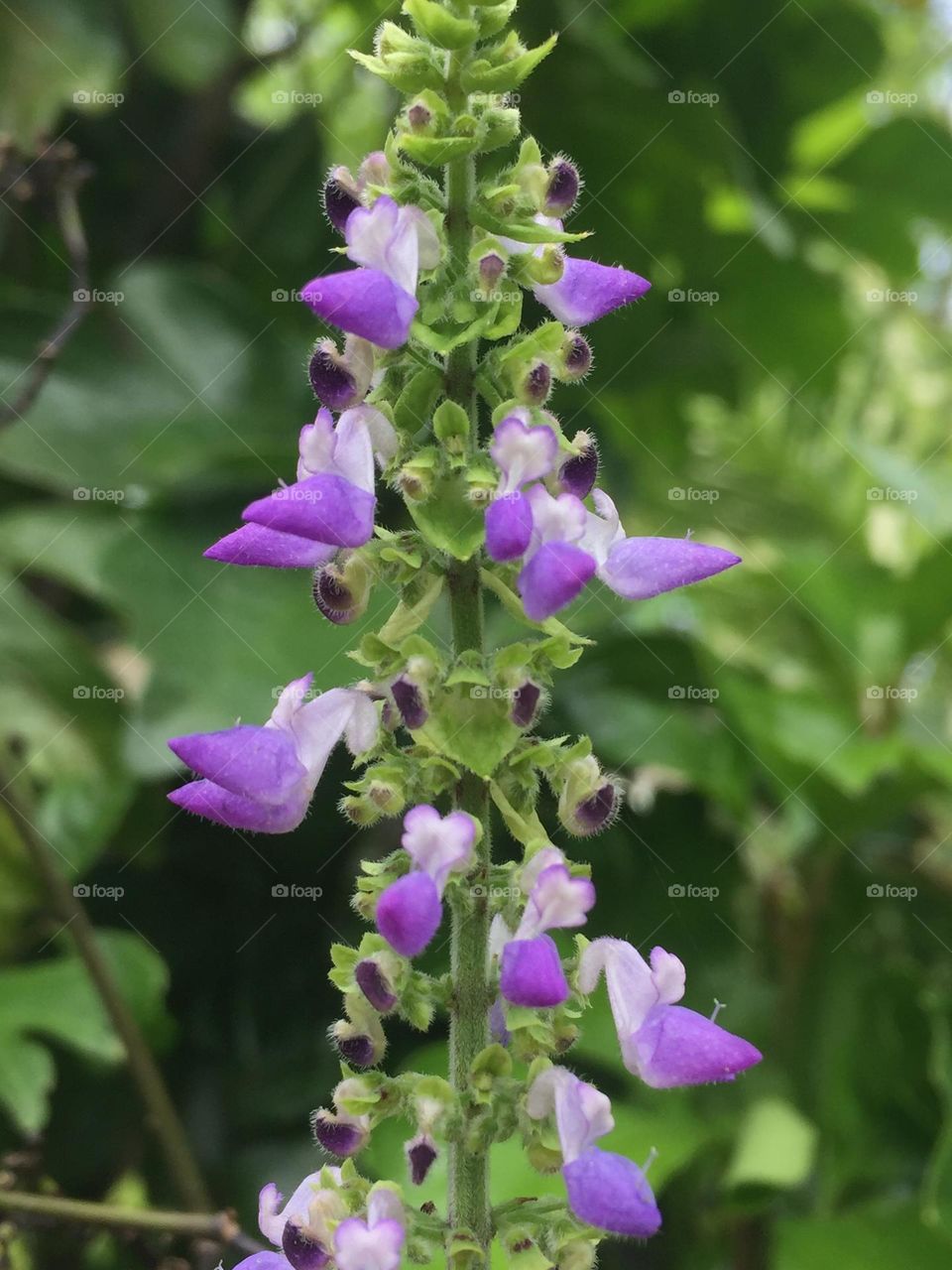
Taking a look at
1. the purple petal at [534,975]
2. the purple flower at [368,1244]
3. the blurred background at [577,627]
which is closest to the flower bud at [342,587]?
the purple petal at [534,975]

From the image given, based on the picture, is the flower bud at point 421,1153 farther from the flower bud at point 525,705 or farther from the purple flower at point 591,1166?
the flower bud at point 525,705

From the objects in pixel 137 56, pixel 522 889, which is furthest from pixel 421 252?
pixel 137 56

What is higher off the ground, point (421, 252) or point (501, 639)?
point (421, 252)

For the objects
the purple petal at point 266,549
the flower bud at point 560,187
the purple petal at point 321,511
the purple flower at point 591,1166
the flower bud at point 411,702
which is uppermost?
the flower bud at point 560,187

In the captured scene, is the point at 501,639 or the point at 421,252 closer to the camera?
the point at 421,252

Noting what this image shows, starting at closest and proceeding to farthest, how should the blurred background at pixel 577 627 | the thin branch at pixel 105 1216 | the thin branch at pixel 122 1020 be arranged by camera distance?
the thin branch at pixel 105 1216 → the thin branch at pixel 122 1020 → the blurred background at pixel 577 627

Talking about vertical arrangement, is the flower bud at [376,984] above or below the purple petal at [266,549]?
below

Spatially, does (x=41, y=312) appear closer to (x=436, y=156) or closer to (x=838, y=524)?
(x=436, y=156)
